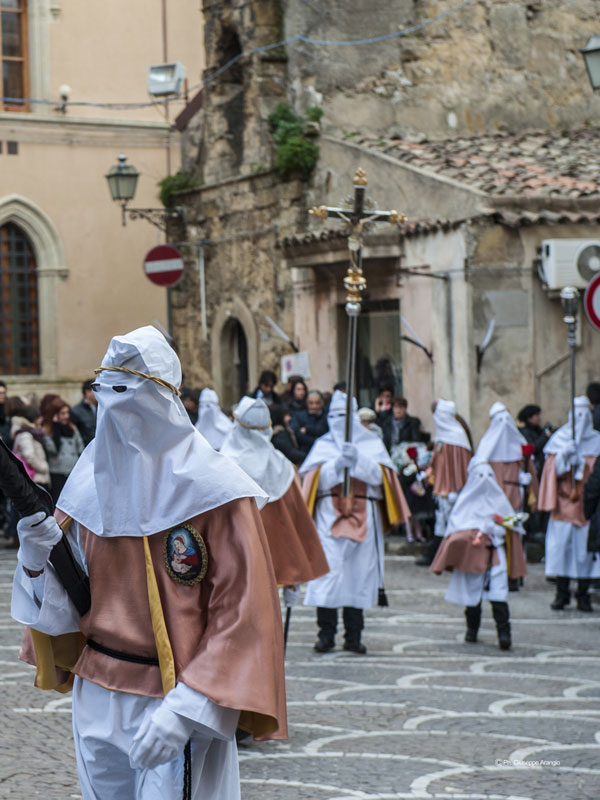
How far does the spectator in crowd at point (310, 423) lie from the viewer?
15.8m

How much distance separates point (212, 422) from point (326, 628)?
5.07 meters

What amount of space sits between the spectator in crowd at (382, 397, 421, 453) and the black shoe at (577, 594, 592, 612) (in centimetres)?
459

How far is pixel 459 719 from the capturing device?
7.85m

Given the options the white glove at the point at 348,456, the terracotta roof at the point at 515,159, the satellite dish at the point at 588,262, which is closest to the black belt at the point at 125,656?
the white glove at the point at 348,456

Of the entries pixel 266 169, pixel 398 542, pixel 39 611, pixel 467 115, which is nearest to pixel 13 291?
pixel 266 169

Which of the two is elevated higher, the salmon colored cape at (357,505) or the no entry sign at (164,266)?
the no entry sign at (164,266)

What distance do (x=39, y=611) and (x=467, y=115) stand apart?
18255mm

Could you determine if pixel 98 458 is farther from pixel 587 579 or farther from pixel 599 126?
pixel 599 126

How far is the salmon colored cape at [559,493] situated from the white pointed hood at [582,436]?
64 mm

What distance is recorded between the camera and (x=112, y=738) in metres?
3.83

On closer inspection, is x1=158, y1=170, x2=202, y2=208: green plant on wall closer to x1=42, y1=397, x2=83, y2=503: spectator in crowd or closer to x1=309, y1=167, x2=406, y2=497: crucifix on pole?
x1=42, y1=397, x2=83, y2=503: spectator in crowd

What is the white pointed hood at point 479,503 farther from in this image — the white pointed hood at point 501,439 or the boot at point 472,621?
the white pointed hood at point 501,439

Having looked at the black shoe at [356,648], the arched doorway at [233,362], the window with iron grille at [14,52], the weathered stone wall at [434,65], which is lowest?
the black shoe at [356,648]

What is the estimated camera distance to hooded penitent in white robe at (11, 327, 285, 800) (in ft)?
12.4
